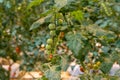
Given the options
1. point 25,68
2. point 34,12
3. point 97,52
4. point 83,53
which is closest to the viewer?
point 83,53

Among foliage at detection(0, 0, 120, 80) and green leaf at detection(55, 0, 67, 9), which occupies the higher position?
green leaf at detection(55, 0, 67, 9)

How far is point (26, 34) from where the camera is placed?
105 inches

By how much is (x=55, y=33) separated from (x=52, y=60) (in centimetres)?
10

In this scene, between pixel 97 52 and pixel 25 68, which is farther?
pixel 25 68

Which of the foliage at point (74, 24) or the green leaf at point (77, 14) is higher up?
the green leaf at point (77, 14)

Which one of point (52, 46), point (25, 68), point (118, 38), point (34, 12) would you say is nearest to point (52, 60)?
point (52, 46)

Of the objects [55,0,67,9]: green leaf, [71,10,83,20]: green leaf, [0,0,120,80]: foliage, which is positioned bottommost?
[0,0,120,80]: foliage

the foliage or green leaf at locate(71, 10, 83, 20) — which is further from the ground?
green leaf at locate(71, 10, 83, 20)

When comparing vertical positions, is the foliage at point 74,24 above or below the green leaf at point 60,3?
below

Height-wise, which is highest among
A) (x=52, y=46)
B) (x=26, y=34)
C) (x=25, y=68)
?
(x=52, y=46)

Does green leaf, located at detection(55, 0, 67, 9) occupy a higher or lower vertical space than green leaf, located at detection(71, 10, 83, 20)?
higher

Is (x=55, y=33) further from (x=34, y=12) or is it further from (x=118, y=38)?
(x=34, y=12)

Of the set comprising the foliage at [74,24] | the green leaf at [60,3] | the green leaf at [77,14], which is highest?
the green leaf at [60,3]

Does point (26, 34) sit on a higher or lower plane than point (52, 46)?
lower
